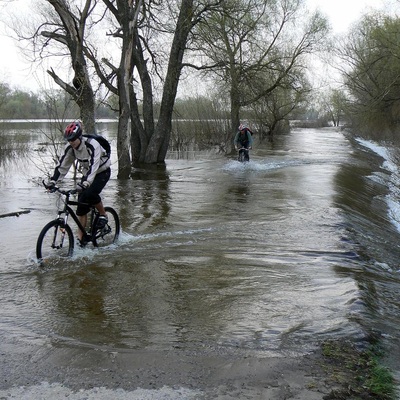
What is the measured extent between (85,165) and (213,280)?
8.30ft

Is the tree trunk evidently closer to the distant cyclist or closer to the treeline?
the distant cyclist

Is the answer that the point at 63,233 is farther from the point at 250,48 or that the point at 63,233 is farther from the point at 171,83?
the point at 250,48

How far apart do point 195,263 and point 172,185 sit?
933 centimetres

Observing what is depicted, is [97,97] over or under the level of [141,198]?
over

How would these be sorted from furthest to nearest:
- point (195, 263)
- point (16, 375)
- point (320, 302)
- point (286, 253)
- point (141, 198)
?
point (141, 198) < point (286, 253) < point (195, 263) < point (320, 302) < point (16, 375)

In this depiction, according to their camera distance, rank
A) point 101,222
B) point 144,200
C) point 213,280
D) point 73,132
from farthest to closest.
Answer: point 144,200 → point 101,222 → point 73,132 → point 213,280

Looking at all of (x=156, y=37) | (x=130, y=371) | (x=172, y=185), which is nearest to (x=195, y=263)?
(x=130, y=371)

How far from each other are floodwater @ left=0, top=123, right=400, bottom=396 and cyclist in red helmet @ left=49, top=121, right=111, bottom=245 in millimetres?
732

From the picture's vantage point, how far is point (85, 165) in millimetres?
7012

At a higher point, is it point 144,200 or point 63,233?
point 63,233

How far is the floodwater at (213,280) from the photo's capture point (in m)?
4.69

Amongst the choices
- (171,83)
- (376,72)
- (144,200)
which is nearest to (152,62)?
(171,83)

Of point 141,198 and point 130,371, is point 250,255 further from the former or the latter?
point 141,198

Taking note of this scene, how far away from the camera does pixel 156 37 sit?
22281 mm
